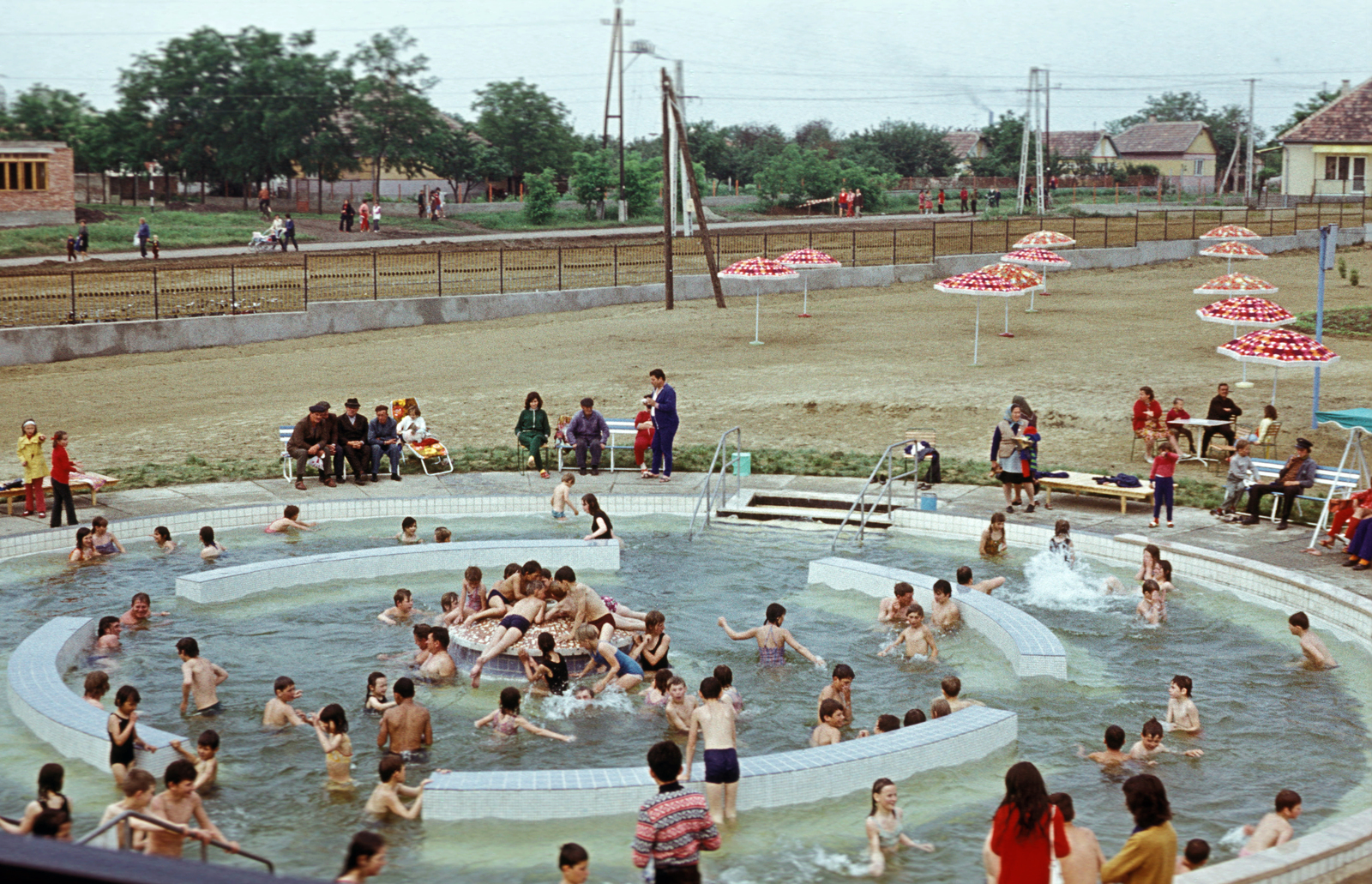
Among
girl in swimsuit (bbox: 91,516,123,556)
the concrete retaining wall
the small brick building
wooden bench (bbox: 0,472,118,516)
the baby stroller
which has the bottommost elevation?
girl in swimsuit (bbox: 91,516,123,556)

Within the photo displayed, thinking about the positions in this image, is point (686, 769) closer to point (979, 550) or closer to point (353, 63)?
point (979, 550)

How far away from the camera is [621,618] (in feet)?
44.0

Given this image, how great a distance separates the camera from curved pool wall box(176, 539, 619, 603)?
15234mm

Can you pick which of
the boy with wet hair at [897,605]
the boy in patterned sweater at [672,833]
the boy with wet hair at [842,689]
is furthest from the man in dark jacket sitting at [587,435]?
the boy in patterned sweater at [672,833]

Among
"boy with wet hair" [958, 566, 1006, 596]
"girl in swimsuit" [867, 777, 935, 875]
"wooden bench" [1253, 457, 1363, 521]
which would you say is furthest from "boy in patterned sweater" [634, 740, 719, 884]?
"wooden bench" [1253, 457, 1363, 521]

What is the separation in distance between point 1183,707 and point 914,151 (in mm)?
91921

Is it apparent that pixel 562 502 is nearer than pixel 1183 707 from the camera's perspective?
No

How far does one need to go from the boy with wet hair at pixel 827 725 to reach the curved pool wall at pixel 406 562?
5776 mm

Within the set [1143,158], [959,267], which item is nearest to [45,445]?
[959,267]

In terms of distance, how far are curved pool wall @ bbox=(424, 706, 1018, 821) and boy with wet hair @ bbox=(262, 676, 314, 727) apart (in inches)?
78.7

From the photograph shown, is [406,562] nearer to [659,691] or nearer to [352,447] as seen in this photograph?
[352,447]

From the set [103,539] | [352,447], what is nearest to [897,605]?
[352,447]

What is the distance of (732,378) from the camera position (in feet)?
92.5

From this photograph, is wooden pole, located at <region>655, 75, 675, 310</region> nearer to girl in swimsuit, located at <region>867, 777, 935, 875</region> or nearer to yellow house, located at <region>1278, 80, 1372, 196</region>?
→ girl in swimsuit, located at <region>867, 777, 935, 875</region>
